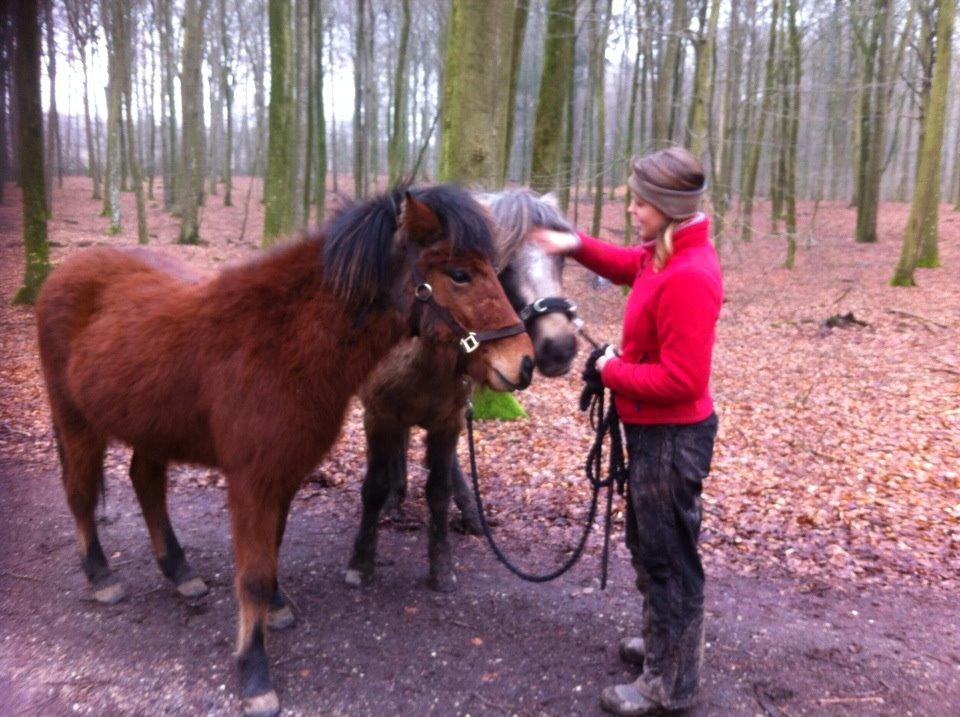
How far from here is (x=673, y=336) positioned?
2.58 m

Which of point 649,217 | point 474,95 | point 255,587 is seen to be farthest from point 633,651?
point 474,95

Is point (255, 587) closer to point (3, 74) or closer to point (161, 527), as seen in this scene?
point (161, 527)

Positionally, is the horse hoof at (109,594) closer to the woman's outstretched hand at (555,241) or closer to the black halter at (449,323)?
the black halter at (449,323)

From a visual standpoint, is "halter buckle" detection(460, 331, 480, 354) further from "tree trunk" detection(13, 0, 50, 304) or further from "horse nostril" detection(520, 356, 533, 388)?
"tree trunk" detection(13, 0, 50, 304)

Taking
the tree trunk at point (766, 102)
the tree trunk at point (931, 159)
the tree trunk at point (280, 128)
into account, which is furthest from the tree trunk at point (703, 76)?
the tree trunk at point (280, 128)

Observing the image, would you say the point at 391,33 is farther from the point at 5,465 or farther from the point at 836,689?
the point at 836,689

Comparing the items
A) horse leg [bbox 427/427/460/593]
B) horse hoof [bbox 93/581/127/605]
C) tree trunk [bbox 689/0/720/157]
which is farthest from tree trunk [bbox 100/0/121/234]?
horse leg [bbox 427/427/460/593]

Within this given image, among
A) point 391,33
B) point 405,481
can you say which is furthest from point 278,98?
point 391,33

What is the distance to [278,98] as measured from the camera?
12.2 meters

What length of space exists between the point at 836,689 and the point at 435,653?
189 cm

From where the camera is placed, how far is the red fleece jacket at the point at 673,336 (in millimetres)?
2566

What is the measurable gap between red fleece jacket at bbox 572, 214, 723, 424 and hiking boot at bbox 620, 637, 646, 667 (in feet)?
3.94

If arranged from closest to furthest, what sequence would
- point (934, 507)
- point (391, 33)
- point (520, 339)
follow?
point (520, 339)
point (934, 507)
point (391, 33)

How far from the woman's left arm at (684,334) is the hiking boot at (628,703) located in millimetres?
1326
